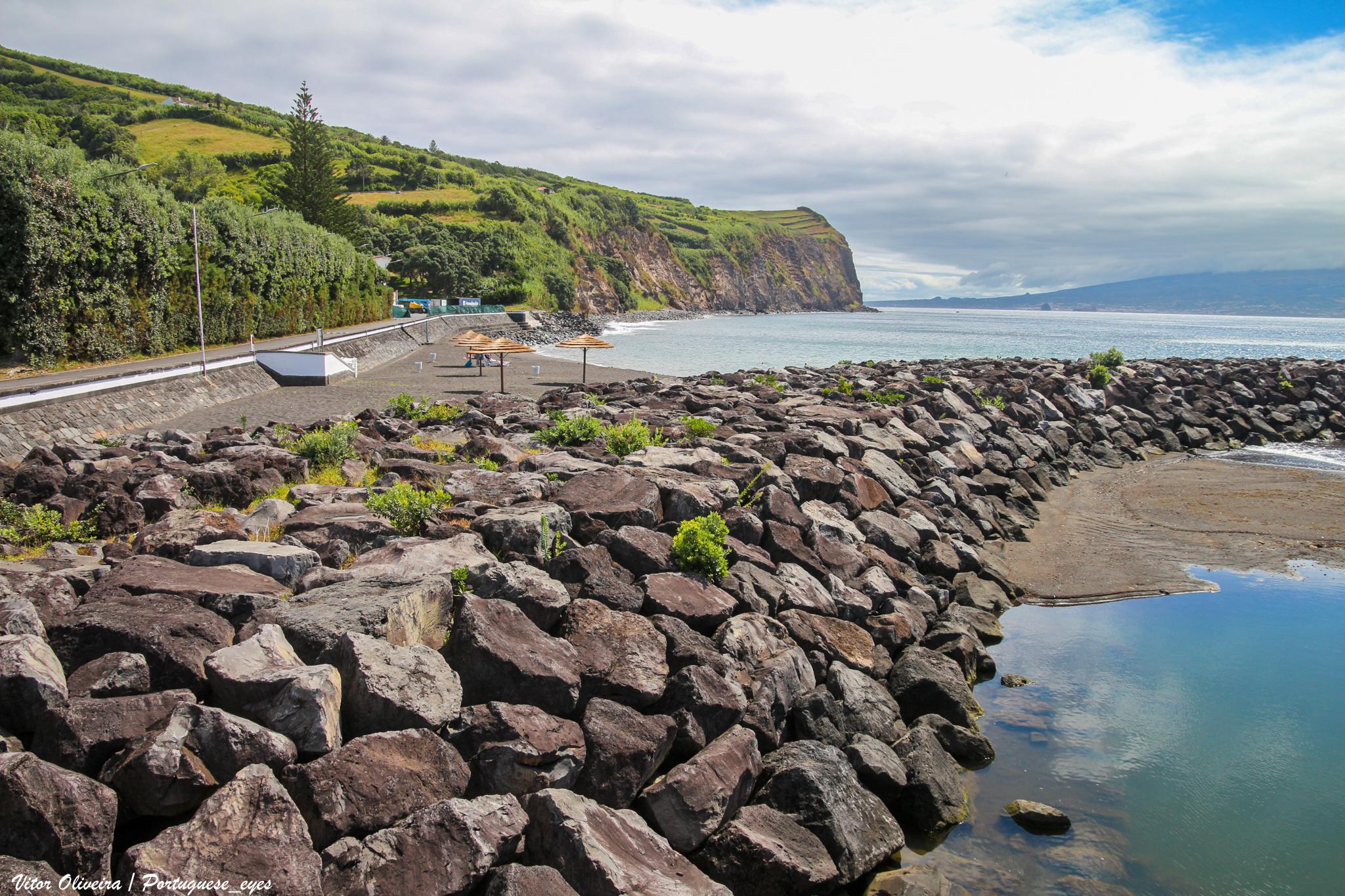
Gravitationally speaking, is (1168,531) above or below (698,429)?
below

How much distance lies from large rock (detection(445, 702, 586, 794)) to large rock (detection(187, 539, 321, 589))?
2397 mm

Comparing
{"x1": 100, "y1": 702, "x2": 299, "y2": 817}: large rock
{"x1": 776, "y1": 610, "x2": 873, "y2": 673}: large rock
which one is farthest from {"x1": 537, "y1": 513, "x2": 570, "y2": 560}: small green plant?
{"x1": 100, "y1": 702, "x2": 299, "y2": 817}: large rock

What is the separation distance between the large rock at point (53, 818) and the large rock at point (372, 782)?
3.05 feet

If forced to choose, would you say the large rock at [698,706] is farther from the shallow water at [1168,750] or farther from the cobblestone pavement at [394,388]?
the cobblestone pavement at [394,388]

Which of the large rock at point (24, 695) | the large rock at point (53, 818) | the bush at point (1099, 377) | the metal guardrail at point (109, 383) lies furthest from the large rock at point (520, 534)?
the bush at point (1099, 377)

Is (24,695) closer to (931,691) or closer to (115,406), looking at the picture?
(931,691)

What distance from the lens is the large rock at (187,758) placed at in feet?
15.0

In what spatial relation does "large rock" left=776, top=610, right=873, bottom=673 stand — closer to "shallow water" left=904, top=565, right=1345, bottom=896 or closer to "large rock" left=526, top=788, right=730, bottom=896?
"shallow water" left=904, top=565, right=1345, bottom=896

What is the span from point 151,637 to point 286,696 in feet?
4.07

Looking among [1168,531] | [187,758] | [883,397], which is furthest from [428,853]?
[883,397]

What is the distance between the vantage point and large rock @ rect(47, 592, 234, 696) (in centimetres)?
543

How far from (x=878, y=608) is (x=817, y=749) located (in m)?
3.89

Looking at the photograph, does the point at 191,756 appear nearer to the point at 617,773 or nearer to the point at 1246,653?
the point at 617,773

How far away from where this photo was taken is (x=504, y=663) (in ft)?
20.2
